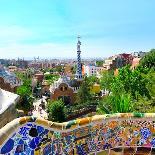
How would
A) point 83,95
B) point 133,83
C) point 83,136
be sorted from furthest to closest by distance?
point 83,95 < point 133,83 < point 83,136

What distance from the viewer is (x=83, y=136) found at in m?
5.08

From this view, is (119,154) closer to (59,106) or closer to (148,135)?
(148,135)

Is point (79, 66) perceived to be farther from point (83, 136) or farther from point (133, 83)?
point (83, 136)

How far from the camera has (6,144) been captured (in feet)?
15.2

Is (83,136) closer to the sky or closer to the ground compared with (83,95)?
closer to the sky

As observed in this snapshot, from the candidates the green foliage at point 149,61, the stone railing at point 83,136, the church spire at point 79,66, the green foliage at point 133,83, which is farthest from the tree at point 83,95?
the stone railing at point 83,136

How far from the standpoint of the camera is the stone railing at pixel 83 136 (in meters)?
4.77

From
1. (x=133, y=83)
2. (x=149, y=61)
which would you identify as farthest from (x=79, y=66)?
(x=133, y=83)

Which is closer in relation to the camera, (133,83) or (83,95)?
(133,83)

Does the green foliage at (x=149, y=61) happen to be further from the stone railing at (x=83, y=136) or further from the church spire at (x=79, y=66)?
the stone railing at (x=83, y=136)

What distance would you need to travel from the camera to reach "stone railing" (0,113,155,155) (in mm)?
4773

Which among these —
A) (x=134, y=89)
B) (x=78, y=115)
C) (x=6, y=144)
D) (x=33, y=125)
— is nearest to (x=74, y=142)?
(x=33, y=125)

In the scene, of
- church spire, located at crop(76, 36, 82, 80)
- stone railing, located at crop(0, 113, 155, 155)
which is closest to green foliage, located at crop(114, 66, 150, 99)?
church spire, located at crop(76, 36, 82, 80)

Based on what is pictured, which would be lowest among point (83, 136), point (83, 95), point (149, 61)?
point (83, 95)
